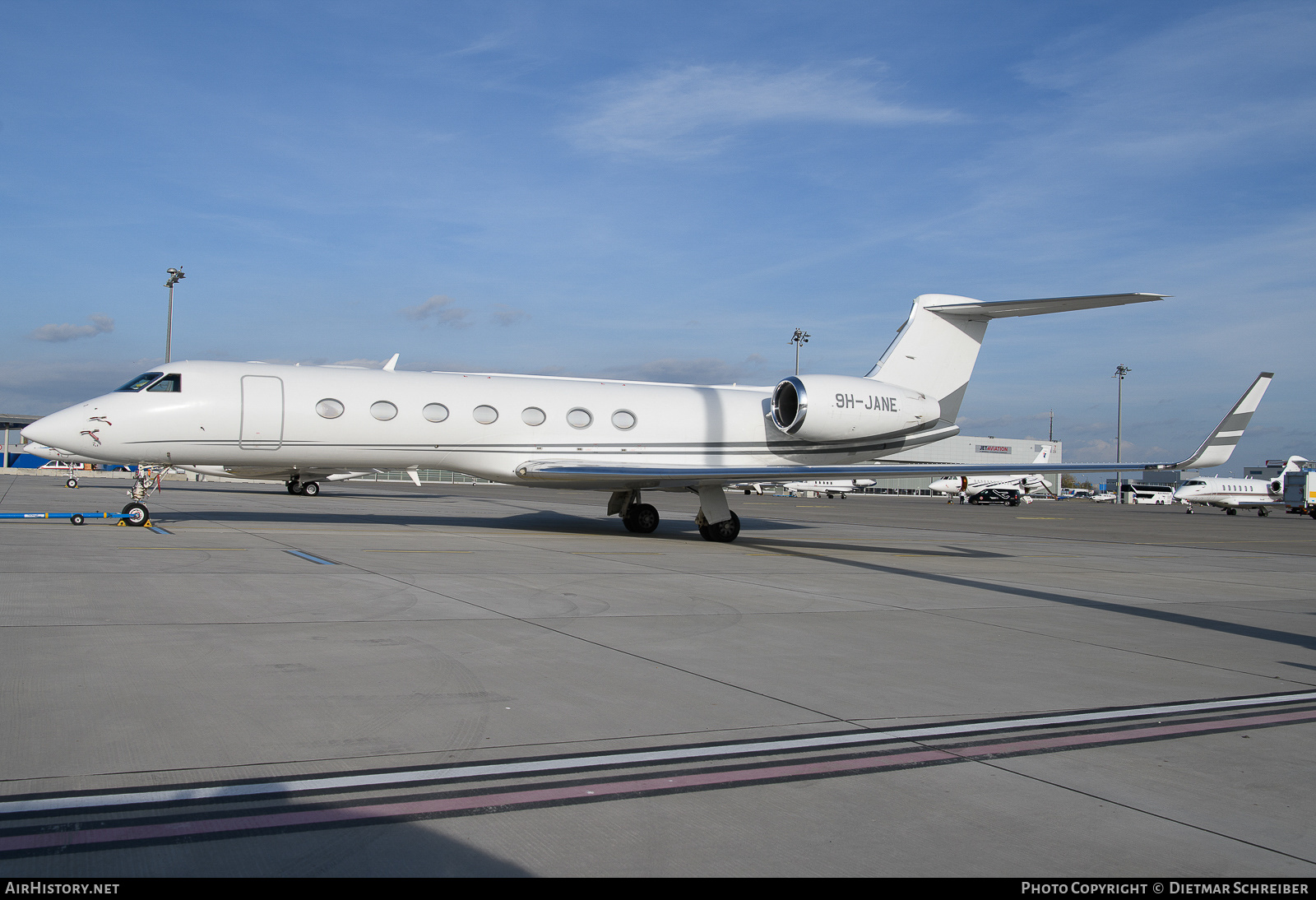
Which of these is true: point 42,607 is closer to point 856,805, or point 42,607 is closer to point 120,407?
point 856,805

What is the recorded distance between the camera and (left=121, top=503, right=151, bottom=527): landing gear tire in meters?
16.2

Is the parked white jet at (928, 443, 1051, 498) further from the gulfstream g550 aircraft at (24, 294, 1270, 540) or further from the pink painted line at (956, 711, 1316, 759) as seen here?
the pink painted line at (956, 711, 1316, 759)

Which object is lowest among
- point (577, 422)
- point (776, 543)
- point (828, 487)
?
point (828, 487)

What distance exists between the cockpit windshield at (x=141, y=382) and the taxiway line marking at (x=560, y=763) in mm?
13706

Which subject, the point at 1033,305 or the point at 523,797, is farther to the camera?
the point at 1033,305

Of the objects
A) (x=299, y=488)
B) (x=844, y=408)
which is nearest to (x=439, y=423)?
(x=844, y=408)

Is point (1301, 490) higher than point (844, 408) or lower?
lower

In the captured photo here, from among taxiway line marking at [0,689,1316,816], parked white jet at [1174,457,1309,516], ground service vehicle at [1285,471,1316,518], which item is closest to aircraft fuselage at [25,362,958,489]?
taxiway line marking at [0,689,1316,816]

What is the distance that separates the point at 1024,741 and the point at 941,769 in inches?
31.7

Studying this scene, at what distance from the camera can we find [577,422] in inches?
703

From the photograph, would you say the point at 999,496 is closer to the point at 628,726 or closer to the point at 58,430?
the point at 58,430

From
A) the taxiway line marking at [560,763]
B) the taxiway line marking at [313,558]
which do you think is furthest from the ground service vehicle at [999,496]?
the taxiway line marking at [560,763]

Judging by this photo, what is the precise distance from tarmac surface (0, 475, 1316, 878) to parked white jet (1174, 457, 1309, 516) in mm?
51935

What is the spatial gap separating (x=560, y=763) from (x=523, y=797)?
447 mm
